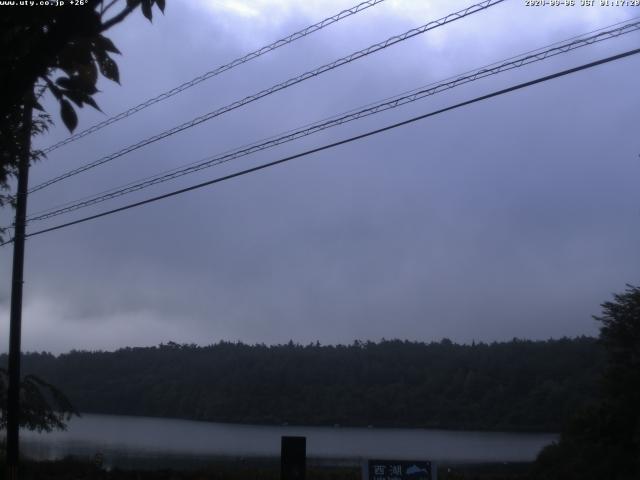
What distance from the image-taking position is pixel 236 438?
71812 mm

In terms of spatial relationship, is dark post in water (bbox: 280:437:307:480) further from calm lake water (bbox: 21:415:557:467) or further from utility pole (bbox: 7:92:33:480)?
calm lake water (bbox: 21:415:557:467)

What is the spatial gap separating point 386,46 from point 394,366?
8877 centimetres

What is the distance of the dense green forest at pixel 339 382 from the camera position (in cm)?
7994

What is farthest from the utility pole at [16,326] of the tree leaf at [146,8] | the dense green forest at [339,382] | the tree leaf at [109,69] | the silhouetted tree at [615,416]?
the dense green forest at [339,382]

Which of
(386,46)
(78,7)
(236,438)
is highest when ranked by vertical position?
(386,46)

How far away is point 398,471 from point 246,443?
55529mm

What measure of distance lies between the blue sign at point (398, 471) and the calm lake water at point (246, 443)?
28893mm

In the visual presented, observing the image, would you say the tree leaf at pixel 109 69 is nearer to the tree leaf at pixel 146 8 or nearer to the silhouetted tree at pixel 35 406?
the tree leaf at pixel 146 8

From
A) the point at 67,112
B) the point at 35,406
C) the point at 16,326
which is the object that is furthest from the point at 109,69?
the point at 35,406

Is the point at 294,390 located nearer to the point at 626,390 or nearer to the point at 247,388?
the point at 247,388

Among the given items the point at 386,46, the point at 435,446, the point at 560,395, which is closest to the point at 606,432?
the point at 386,46

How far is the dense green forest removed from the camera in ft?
262

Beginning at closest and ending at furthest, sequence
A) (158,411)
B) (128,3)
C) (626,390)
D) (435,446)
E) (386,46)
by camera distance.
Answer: (128,3)
(386,46)
(626,390)
(435,446)
(158,411)

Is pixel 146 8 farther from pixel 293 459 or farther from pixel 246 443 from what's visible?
pixel 246 443
